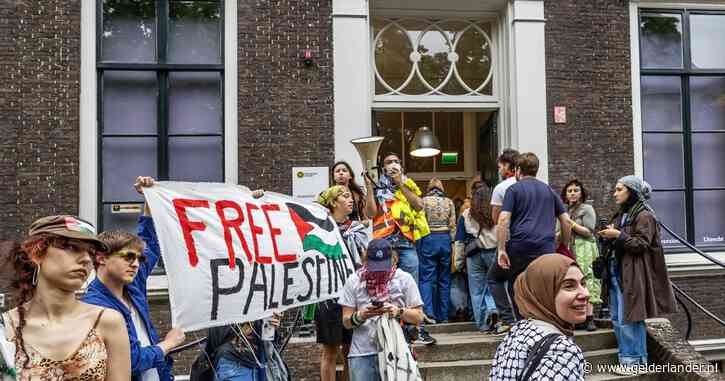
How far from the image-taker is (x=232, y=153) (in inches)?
331

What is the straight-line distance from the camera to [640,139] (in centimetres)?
927

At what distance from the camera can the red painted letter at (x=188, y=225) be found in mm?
4164

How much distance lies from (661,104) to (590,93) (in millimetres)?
1321

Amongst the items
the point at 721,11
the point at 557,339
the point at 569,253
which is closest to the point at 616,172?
the point at 569,253

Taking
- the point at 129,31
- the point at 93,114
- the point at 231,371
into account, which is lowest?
the point at 231,371

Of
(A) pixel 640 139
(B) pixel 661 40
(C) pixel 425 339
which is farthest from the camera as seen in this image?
(B) pixel 661 40

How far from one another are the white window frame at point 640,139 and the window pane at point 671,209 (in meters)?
0.52

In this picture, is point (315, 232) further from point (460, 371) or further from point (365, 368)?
point (460, 371)

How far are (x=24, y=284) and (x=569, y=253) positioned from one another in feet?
19.5

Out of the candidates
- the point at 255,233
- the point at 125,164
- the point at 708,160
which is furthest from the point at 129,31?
the point at 708,160

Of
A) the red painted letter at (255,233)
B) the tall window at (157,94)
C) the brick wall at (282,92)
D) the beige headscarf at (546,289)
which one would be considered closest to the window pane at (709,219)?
the brick wall at (282,92)

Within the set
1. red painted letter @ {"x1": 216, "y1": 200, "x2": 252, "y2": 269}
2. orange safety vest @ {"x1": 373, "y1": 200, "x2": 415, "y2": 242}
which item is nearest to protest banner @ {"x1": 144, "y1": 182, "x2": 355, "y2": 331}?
red painted letter @ {"x1": 216, "y1": 200, "x2": 252, "y2": 269}

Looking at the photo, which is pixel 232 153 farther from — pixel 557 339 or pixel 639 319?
pixel 557 339

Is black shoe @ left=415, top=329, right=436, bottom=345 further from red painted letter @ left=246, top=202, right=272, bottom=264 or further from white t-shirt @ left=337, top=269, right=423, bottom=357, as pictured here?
red painted letter @ left=246, top=202, right=272, bottom=264
